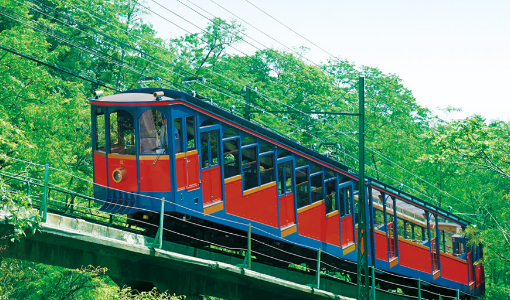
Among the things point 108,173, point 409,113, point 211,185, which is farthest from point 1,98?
point 409,113

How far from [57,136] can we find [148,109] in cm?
1065

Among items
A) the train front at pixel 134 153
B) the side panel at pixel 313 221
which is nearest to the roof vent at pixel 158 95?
the train front at pixel 134 153

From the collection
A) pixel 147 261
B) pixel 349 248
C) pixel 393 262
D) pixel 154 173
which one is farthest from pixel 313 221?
pixel 147 261

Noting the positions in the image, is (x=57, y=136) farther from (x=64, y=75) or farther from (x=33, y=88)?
(x=64, y=75)

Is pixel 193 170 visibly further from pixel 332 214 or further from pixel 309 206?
pixel 332 214

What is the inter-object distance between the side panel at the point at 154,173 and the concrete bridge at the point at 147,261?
1125 millimetres

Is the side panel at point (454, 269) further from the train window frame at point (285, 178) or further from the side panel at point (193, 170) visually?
the side panel at point (193, 170)

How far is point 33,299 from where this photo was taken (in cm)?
1592

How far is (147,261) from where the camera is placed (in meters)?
11.1

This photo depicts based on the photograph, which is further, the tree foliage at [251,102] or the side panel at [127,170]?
the tree foliage at [251,102]

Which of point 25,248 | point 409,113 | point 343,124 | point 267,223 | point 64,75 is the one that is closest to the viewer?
point 25,248

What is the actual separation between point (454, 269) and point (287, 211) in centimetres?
868

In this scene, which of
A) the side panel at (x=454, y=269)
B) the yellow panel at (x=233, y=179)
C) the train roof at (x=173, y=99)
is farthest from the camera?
the side panel at (x=454, y=269)

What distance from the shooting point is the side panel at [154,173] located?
11672mm
